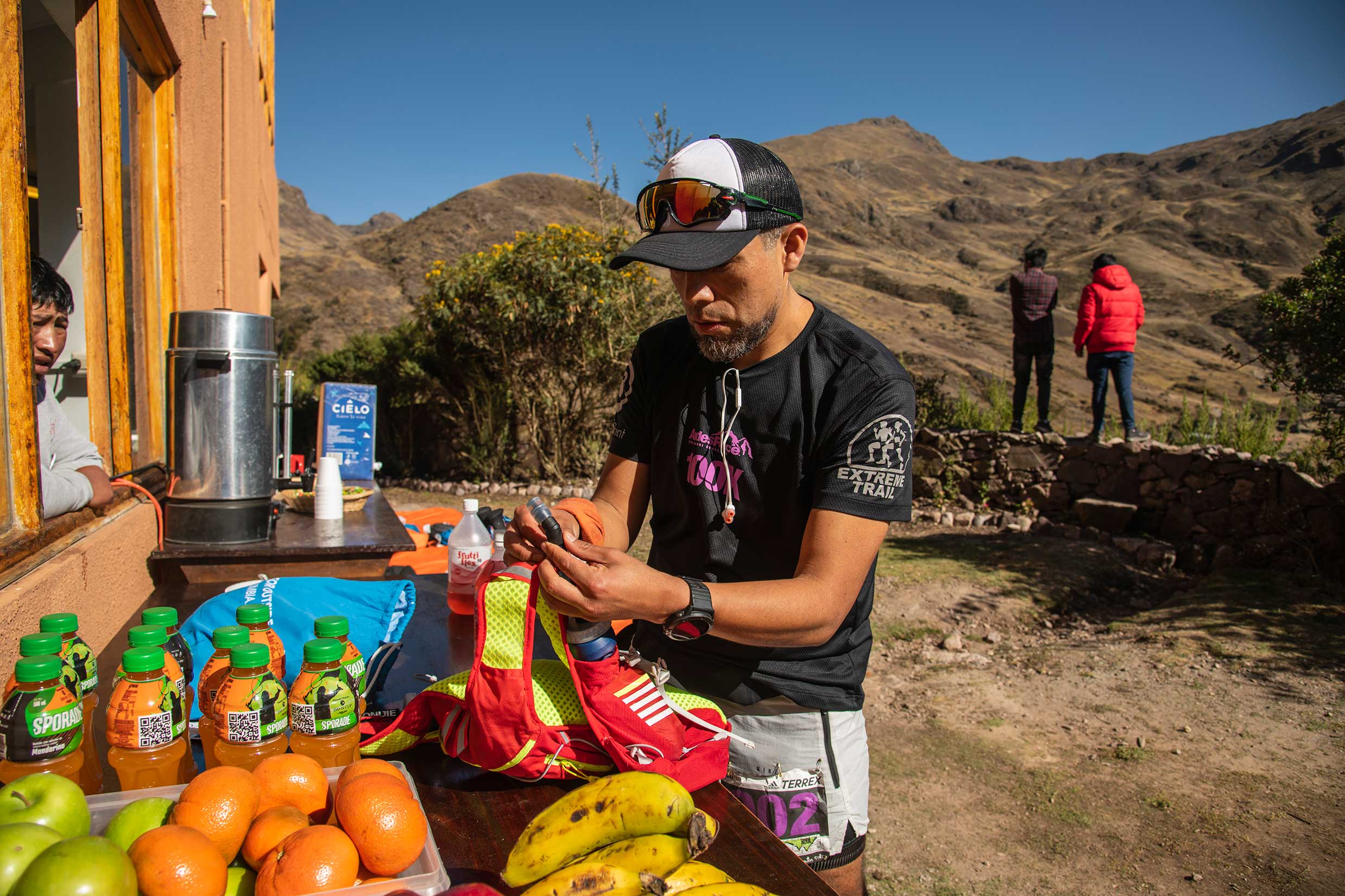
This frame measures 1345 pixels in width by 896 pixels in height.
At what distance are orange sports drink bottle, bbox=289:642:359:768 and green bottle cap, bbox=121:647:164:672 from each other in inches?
8.3

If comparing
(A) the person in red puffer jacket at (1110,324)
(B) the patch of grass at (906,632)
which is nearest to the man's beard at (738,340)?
(B) the patch of grass at (906,632)

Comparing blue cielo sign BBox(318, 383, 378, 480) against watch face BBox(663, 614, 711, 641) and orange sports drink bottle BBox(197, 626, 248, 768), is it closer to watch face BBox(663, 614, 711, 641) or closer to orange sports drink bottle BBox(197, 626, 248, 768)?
orange sports drink bottle BBox(197, 626, 248, 768)

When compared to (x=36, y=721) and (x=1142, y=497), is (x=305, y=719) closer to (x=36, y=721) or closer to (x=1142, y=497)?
(x=36, y=721)

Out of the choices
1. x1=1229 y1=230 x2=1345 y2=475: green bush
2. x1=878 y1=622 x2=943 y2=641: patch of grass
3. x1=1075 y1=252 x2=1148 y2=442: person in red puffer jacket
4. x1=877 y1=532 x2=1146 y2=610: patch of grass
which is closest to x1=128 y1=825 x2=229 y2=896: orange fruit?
x1=878 y1=622 x2=943 y2=641: patch of grass

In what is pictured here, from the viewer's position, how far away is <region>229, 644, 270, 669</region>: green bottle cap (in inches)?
49.7

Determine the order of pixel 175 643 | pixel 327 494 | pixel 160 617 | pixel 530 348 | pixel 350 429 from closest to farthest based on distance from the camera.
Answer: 1. pixel 160 617
2. pixel 175 643
3. pixel 327 494
4. pixel 350 429
5. pixel 530 348

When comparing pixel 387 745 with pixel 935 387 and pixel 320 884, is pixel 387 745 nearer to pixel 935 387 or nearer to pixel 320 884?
pixel 320 884

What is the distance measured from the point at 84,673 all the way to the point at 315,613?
753 millimetres

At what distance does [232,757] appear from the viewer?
130 centimetres

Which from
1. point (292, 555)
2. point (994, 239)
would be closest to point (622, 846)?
point (292, 555)

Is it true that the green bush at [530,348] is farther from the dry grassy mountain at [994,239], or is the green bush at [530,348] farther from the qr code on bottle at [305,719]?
the qr code on bottle at [305,719]

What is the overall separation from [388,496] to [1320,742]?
988 centimetres

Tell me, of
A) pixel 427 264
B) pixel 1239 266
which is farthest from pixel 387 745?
pixel 1239 266

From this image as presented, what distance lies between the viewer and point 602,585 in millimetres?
1364
